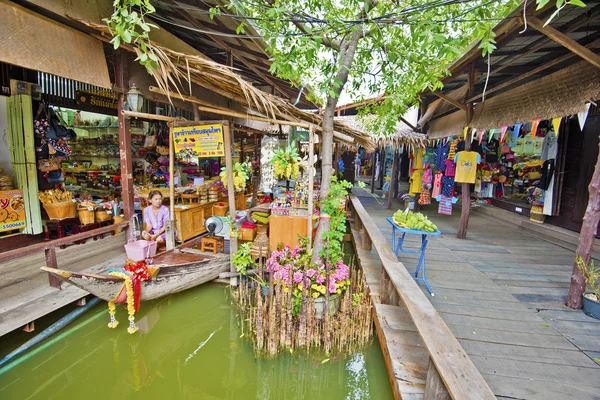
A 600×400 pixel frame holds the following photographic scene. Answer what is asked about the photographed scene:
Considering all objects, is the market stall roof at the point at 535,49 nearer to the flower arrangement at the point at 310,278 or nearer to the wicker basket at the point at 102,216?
the flower arrangement at the point at 310,278

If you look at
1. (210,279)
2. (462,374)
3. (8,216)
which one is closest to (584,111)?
(462,374)

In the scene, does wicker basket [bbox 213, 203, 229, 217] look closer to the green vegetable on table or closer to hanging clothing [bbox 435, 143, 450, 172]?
the green vegetable on table

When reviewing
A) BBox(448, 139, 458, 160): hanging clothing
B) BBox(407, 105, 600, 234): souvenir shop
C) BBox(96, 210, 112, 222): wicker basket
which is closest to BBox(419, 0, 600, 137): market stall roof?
BBox(407, 105, 600, 234): souvenir shop

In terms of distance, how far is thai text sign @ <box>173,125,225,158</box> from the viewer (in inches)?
182

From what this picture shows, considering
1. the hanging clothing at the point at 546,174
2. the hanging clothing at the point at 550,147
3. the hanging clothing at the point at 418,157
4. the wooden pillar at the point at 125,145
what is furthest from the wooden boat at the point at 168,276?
the hanging clothing at the point at 418,157

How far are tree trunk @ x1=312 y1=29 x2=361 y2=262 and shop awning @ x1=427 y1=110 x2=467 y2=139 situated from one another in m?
4.43

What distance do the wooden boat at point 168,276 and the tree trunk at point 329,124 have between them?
1.91 meters

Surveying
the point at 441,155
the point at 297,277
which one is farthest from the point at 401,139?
the point at 297,277

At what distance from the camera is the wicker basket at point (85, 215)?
5.48 meters

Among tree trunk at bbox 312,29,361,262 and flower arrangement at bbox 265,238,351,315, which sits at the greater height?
tree trunk at bbox 312,29,361,262

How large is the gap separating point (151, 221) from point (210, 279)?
5.31ft

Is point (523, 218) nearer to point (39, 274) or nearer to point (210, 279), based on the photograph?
point (210, 279)

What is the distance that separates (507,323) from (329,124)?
3.25 meters

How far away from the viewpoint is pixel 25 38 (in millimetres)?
3174
